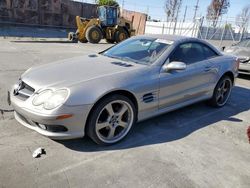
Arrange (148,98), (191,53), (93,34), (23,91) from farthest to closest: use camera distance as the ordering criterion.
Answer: (93,34) → (191,53) → (148,98) → (23,91)

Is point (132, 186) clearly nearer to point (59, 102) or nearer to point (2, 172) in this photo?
point (59, 102)

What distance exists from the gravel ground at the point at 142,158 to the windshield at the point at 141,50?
1070 mm

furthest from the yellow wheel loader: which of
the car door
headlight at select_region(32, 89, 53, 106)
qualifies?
headlight at select_region(32, 89, 53, 106)

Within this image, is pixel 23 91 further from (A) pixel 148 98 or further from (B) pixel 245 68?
(B) pixel 245 68

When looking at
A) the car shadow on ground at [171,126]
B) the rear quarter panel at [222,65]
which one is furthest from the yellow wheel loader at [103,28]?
the car shadow on ground at [171,126]

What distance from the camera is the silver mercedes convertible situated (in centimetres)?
305

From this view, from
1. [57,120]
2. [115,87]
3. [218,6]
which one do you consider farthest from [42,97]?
[218,6]

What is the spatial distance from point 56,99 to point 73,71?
2.29 ft

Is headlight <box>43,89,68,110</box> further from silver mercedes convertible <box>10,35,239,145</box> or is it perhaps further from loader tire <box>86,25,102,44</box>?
loader tire <box>86,25,102,44</box>

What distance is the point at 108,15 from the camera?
18234 millimetres

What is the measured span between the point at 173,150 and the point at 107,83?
126 centimetres

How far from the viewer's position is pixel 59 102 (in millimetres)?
2977

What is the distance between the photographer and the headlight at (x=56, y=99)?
2.98 meters

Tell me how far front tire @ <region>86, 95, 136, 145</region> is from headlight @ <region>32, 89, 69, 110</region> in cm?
42
